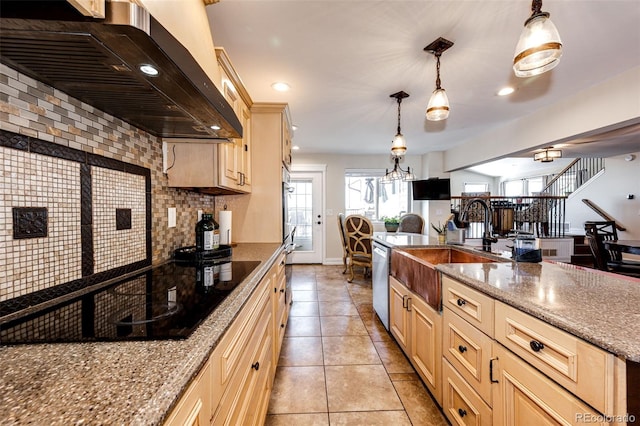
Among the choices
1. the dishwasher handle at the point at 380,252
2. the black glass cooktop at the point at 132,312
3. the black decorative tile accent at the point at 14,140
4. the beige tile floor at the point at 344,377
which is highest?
the black decorative tile accent at the point at 14,140

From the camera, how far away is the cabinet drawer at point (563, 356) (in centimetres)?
69

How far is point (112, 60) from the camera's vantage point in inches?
29.3

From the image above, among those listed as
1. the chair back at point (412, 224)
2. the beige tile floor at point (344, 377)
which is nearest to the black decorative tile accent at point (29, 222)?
the beige tile floor at point (344, 377)

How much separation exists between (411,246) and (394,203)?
384cm

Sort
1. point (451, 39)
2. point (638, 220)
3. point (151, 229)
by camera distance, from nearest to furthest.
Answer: point (151, 229)
point (451, 39)
point (638, 220)

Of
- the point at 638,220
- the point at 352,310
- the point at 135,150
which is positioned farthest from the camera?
the point at 638,220

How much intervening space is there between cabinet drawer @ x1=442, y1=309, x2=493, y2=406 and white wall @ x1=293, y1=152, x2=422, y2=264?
420 centimetres

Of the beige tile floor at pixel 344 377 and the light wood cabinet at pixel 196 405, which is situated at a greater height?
the light wood cabinet at pixel 196 405

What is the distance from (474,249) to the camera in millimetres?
1994

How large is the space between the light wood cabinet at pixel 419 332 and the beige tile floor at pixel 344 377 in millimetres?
140

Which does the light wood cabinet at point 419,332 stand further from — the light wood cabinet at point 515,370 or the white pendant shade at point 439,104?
the white pendant shade at point 439,104

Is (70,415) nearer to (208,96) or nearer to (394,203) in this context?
(208,96)

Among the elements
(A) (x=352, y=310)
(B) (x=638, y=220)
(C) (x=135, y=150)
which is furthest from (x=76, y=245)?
(B) (x=638, y=220)

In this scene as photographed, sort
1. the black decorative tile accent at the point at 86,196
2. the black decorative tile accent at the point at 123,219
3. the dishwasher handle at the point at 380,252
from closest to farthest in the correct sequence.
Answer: the black decorative tile accent at the point at 86,196, the black decorative tile accent at the point at 123,219, the dishwasher handle at the point at 380,252
